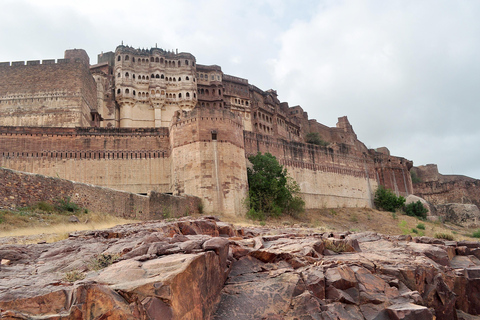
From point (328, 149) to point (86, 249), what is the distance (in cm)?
3342

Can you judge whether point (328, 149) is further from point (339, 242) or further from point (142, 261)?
point (142, 261)

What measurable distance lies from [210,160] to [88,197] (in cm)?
945

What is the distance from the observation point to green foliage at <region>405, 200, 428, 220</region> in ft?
123

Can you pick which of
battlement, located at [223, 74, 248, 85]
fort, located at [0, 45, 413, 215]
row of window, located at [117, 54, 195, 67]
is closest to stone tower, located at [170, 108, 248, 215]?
fort, located at [0, 45, 413, 215]

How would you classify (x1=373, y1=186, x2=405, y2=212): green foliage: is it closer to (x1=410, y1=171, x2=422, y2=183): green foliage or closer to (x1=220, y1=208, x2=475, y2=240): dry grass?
(x1=220, y1=208, x2=475, y2=240): dry grass

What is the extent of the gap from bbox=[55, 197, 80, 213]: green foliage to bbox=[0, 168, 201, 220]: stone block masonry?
16cm

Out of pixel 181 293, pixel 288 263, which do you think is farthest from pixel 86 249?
pixel 288 263

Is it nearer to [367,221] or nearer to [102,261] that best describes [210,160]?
[367,221]

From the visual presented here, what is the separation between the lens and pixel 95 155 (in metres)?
28.7

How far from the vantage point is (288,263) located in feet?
27.8

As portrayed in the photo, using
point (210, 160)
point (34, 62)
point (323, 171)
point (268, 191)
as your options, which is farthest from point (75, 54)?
point (323, 171)

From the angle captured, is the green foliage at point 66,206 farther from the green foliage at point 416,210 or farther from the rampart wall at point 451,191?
the rampart wall at point 451,191

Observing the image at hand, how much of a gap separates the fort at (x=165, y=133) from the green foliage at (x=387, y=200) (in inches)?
30.2

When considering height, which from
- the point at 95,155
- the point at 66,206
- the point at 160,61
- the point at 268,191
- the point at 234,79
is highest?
the point at 160,61
